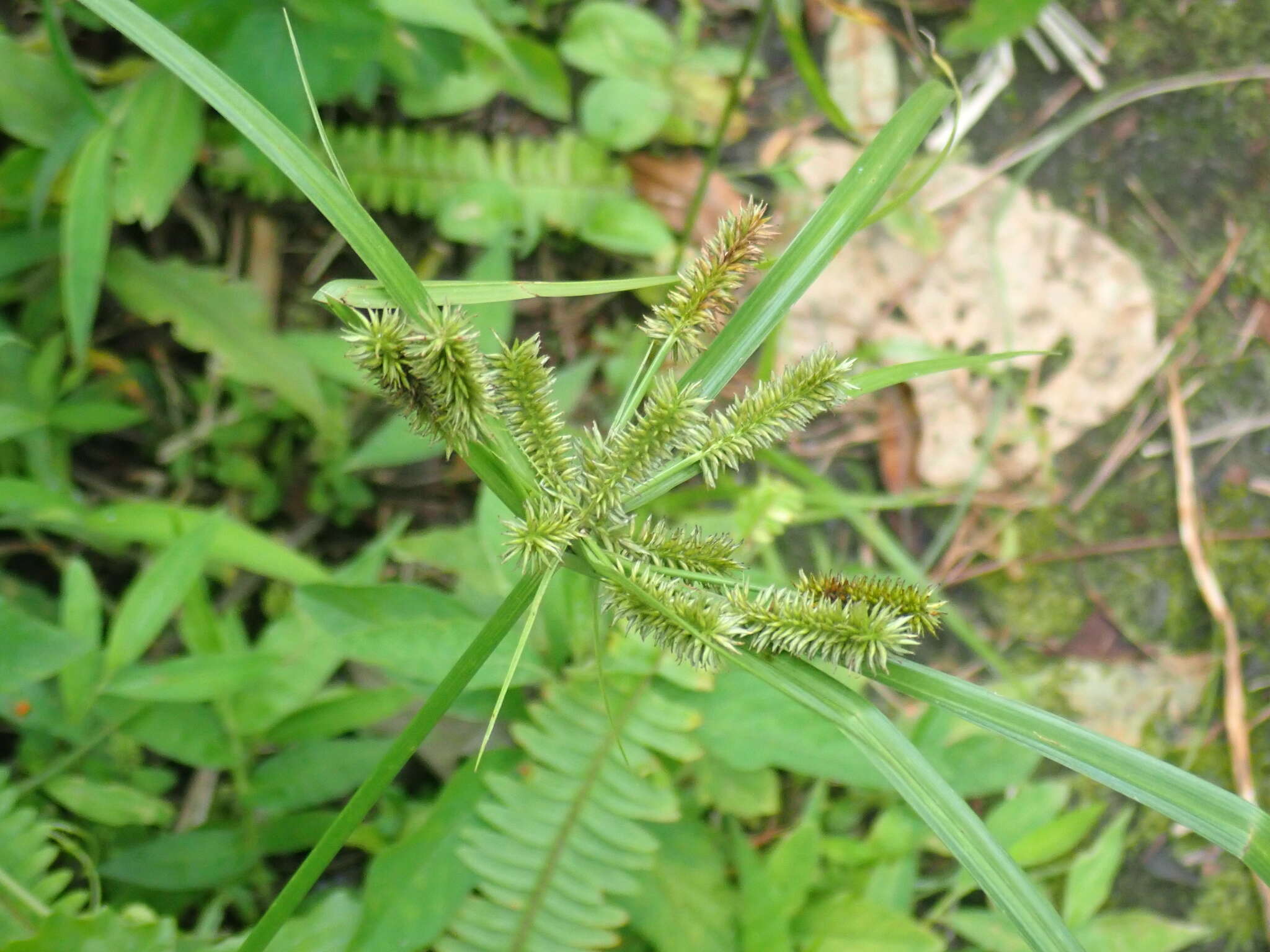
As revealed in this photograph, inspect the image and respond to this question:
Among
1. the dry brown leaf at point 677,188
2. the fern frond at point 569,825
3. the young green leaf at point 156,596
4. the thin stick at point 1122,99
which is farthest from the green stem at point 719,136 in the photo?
the young green leaf at point 156,596

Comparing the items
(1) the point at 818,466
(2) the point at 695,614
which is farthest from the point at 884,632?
(1) the point at 818,466

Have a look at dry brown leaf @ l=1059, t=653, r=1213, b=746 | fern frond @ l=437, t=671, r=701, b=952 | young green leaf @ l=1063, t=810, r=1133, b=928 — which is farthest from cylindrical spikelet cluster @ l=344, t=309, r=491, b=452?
dry brown leaf @ l=1059, t=653, r=1213, b=746

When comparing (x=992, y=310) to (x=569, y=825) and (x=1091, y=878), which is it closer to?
(x=1091, y=878)

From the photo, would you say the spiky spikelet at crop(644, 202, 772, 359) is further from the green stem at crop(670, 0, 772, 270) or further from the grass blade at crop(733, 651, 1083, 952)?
the green stem at crop(670, 0, 772, 270)

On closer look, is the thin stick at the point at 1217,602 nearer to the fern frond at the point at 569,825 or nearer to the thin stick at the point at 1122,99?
the thin stick at the point at 1122,99

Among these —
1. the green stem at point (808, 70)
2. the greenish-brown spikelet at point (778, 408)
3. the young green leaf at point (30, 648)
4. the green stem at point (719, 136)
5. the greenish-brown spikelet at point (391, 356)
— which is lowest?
the young green leaf at point (30, 648)

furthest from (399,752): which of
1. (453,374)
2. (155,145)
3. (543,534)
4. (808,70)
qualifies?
(155,145)
